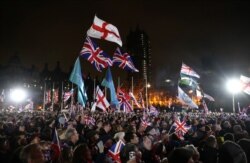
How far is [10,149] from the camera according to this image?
8188 mm

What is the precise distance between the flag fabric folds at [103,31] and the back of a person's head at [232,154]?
1116 centimetres

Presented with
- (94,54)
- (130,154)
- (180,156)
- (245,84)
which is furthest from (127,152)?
(245,84)

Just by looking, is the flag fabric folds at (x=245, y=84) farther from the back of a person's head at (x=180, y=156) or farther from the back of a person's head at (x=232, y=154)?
the back of a person's head at (x=180, y=156)

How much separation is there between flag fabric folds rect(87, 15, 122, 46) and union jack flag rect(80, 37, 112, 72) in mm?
1175

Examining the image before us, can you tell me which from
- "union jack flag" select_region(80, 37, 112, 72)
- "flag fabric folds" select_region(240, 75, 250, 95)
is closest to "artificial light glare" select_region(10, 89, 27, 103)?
"union jack flag" select_region(80, 37, 112, 72)

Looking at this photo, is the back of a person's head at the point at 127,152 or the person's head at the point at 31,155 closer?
the person's head at the point at 31,155

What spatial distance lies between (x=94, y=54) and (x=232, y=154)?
12863mm

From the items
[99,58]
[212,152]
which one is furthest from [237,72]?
[212,152]

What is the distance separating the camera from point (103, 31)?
16250 mm

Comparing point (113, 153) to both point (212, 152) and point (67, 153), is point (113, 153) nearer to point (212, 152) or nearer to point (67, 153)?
point (67, 153)

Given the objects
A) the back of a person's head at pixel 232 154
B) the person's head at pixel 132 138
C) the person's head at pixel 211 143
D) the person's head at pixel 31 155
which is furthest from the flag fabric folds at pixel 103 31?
the person's head at pixel 31 155

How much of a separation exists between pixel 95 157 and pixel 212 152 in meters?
3.29

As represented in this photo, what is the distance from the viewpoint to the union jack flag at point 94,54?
1706 centimetres

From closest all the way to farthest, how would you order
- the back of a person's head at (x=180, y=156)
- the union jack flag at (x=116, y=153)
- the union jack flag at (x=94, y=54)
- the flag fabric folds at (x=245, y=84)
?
the back of a person's head at (x=180, y=156), the union jack flag at (x=116, y=153), the union jack flag at (x=94, y=54), the flag fabric folds at (x=245, y=84)
